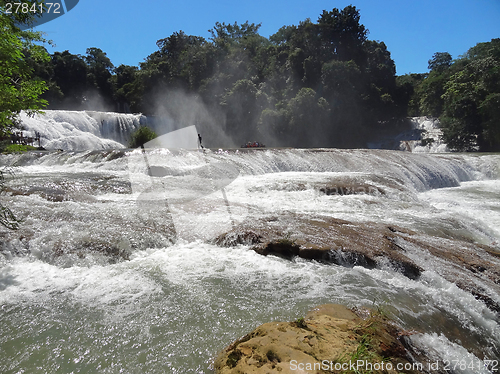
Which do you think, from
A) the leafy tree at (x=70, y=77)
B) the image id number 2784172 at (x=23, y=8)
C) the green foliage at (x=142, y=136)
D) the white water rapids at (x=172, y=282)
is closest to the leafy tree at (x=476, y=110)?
the white water rapids at (x=172, y=282)

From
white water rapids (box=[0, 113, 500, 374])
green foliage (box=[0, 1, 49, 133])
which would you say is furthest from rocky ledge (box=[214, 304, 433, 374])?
green foliage (box=[0, 1, 49, 133])

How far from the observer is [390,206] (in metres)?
6.79

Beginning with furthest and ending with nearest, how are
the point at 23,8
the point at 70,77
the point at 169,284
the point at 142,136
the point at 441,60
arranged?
the point at 441,60
the point at 70,77
the point at 142,136
the point at 169,284
the point at 23,8

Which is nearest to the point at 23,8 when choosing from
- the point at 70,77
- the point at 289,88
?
the point at 289,88

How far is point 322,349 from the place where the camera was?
1758 millimetres

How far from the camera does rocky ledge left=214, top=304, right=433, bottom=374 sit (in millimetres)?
1617

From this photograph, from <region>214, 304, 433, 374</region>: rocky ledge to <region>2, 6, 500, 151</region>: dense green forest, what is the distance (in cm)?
2555

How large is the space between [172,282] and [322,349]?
207 centimetres

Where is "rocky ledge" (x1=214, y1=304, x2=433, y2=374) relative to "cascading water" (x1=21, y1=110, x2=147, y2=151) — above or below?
below

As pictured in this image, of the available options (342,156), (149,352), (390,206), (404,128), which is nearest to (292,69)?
(404,128)

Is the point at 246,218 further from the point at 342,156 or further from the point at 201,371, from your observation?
the point at 342,156
